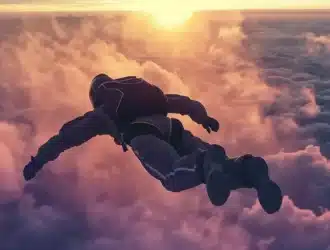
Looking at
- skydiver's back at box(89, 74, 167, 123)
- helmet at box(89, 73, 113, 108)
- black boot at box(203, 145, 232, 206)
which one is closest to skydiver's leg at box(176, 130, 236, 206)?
black boot at box(203, 145, 232, 206)

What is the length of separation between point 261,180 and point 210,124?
393 millimetres

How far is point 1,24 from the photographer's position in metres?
1.54

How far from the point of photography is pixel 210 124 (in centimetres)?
137

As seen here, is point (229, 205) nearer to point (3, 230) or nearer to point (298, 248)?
point (298, 248)

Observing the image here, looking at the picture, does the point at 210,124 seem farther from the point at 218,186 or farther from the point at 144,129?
the point at 218,186

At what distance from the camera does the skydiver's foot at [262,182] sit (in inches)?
39.4

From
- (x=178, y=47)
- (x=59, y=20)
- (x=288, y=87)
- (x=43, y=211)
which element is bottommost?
(x=43, y=211)

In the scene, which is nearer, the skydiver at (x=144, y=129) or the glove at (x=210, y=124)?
the skydiver at (x=144, y=129)

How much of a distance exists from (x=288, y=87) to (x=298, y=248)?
0.52 m

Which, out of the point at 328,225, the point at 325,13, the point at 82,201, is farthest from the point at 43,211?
the point at 325,13

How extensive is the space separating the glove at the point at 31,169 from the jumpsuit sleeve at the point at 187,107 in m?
0.41

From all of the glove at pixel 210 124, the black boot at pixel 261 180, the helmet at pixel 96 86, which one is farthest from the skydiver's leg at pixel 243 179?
the helmet at pixel 96 86

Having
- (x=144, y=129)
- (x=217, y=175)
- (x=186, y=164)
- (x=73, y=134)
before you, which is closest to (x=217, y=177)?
(x=217, y=175)

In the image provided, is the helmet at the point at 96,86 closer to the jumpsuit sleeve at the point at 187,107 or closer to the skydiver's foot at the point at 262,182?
the jumpsuit sleeve at the point at 187,107
